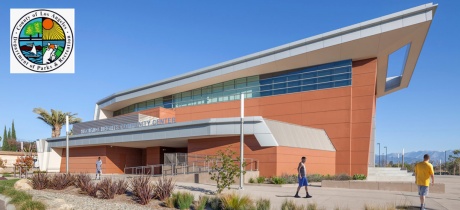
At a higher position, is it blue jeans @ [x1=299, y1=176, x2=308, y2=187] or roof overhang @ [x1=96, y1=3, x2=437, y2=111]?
roof overhang @ [x1=96, y1=3, x2=437, y2=111]

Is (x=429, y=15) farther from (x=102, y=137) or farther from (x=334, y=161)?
(x=102, y=137)

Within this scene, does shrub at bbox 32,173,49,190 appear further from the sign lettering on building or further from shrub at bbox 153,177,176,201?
the sign lettering on building

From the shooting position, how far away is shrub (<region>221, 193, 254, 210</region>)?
12.1 meters

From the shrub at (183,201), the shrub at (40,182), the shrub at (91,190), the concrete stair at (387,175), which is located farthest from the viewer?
the concrete stair at (387,175)

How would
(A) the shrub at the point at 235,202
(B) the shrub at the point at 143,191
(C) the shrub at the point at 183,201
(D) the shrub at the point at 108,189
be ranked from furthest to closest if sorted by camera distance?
(D) the shrub at the point at 108,189
(B) the shrub at the point at 143,191
(C) the shrub at the point at 183,201
(A) the shrub at the point at 235,202

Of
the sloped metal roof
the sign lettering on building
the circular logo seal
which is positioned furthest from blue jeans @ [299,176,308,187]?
the sign lettering on building

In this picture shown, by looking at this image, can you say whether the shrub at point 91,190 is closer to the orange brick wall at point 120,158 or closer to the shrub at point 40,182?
the shrub at point 40,182

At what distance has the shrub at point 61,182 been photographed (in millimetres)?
19625

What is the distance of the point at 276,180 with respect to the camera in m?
22.4

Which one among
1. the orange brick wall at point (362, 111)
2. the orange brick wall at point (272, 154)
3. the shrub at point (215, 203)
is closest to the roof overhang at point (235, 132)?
the orange brick wall at point (272, 154)

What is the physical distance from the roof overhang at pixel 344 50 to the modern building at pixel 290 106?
69 mm

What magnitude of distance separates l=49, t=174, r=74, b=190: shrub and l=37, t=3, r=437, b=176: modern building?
34.9 feet

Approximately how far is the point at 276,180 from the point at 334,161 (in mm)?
9997

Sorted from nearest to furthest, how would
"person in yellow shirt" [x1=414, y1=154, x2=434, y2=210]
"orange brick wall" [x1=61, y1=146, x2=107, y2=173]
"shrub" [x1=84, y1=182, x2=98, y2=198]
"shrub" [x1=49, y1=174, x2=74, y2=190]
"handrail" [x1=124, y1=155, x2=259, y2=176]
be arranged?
"person in yellow shirt" [x1=414, y1=154, x2=434, y2=210] < "shrub" [x1=84, y1=182, x2=98, y2=198] < "shrub" [x1=49, y1=174, x2=74, y2=190] < "handrail" [x1=124, y1=155, x2=259, y2=176] < "orange brick wall" [x1=61, y1=146, x2=107, y2=173]
